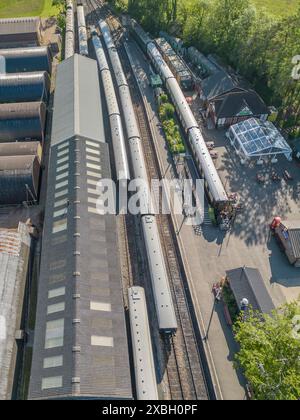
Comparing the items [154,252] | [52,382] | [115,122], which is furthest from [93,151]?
[52,382]

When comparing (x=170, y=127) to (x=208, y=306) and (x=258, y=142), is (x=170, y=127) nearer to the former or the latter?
(x=258, y=142)

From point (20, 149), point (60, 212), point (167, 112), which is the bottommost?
point (60, 212)

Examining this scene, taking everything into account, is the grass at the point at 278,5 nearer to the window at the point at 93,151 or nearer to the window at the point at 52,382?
the window at the point at 93,151

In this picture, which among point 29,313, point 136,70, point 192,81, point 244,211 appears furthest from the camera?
point 136,70

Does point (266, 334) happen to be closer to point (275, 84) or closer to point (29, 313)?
point (29, 313)

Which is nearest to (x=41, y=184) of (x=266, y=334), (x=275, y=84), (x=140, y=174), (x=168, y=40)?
(x=140, y=174)

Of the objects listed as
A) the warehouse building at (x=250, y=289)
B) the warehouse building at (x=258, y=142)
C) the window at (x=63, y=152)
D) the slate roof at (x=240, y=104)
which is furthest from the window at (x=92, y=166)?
the slate roof at (x=240, y=104)
